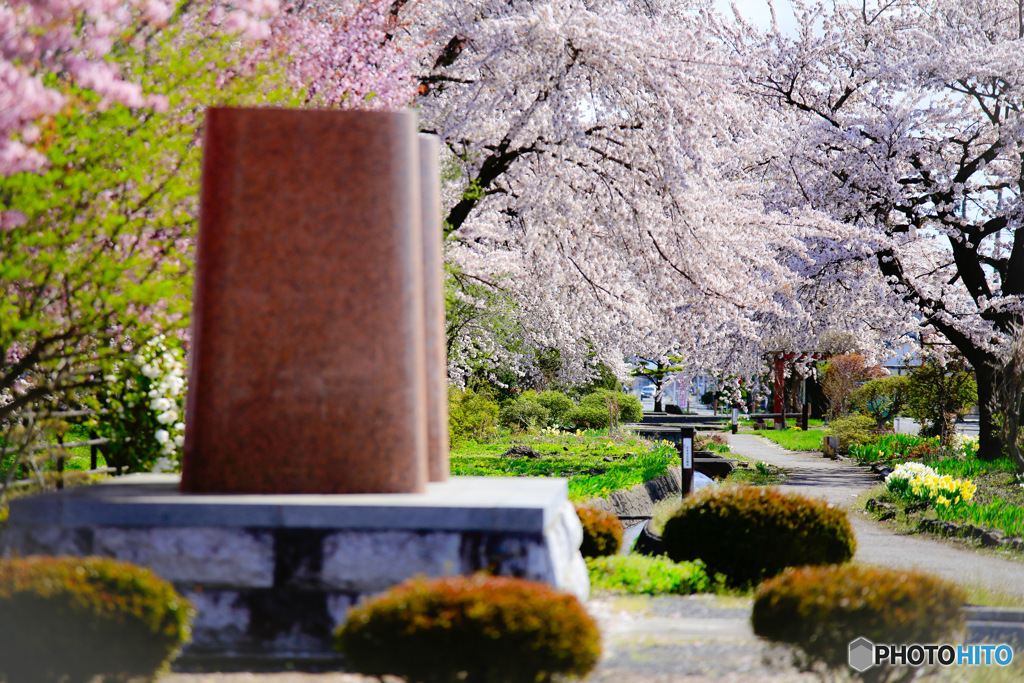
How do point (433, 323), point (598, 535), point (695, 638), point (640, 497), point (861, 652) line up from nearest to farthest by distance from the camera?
point (861, 652), point (695, 638), point (433, 323), point (598, 535), point (640, 497)

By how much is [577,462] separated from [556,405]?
43.7ft

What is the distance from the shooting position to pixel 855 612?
449 cm

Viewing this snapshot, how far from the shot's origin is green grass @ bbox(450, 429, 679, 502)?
42.6ft

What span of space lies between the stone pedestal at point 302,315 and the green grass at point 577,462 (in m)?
5.58

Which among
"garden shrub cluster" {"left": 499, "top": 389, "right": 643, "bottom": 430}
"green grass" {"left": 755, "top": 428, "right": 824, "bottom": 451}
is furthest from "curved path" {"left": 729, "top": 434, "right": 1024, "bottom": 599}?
"garden shrub cluster" {"left": 499, "top": 389, "right": 643, "bottom": 430}

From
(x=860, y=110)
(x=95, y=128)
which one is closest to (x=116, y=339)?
(x=95, y=128)

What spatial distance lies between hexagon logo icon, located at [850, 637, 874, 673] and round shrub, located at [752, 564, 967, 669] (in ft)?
0.08

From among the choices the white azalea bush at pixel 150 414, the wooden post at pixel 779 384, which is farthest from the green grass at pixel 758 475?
the wooden post at pixel 779 384

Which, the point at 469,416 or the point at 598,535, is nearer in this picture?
the point at 598,535

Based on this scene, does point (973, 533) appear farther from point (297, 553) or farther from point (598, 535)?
point (297, 553)

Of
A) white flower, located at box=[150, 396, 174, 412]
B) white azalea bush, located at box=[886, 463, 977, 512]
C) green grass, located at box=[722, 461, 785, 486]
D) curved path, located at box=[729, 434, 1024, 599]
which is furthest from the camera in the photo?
green grass, located at box=[722, 461, 785, 486]

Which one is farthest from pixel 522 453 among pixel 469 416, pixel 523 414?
pixel 523 414

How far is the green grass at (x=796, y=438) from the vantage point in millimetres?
28875

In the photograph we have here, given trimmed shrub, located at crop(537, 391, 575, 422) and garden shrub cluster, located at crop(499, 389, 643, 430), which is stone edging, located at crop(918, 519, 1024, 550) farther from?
trimmed shrub, located at crop(537, 391, 575, 422)
